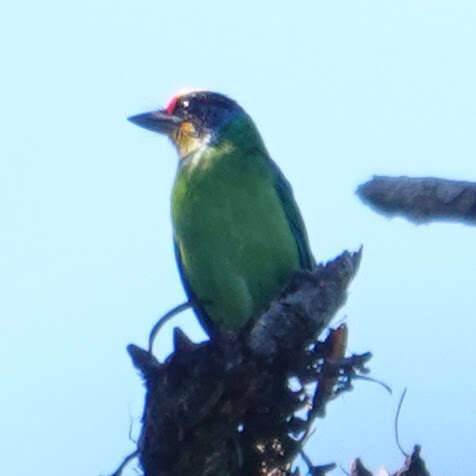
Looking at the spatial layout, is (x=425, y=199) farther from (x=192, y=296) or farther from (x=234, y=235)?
(x=192, y=296)

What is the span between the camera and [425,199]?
0.96 m

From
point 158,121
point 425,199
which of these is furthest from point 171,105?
point 425,199

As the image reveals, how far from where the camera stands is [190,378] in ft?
7.96

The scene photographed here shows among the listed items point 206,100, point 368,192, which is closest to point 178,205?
point 206,100

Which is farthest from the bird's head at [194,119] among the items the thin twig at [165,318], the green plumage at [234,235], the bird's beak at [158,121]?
the thin twig at [165,318]

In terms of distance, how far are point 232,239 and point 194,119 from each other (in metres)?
1.33

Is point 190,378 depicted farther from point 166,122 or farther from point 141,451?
point 166,122

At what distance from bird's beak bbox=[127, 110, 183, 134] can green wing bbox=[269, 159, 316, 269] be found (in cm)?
95

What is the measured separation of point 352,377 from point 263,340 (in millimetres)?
549

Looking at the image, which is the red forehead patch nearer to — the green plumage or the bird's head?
the bird's head

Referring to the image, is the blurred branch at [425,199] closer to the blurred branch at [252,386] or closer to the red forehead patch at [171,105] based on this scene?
the blurred branch at [252,386]

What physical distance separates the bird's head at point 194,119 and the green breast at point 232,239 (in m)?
0.49

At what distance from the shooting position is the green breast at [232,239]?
5.20 metres

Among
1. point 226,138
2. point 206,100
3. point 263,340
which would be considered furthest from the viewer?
point 206,100
